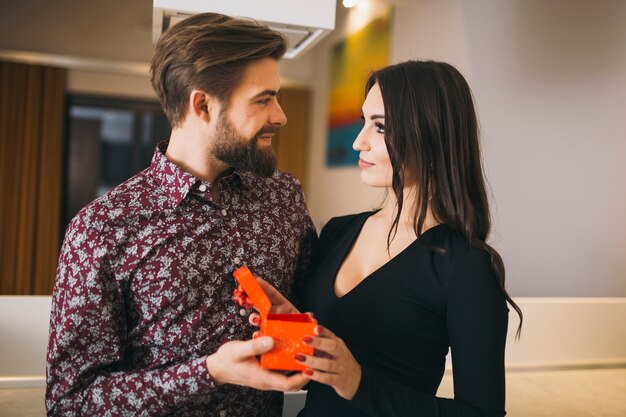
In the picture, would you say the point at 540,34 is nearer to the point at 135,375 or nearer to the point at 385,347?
the point at 385,347

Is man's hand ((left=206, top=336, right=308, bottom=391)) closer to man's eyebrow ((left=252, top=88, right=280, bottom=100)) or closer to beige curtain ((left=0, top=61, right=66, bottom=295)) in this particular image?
man's eyebrow ((left=252, top=88, right=280, bottom=100))

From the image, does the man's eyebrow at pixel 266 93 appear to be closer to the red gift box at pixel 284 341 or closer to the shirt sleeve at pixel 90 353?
the shirt sleeve at pixel 90 353

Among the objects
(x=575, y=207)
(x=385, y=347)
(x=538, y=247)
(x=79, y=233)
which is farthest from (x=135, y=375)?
(x=538, y=247)

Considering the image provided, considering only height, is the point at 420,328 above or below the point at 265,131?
below

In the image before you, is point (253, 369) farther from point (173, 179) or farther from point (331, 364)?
point (173, 179)

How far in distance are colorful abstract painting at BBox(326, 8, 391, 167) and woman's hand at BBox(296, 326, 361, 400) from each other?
3.69 meters

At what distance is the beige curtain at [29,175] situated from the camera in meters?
5.66

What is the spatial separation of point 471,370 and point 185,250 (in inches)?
23.9

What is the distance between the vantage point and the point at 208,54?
4.18ft

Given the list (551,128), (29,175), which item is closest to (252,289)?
(551,128)

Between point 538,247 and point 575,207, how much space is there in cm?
37

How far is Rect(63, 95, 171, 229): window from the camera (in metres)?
6.10

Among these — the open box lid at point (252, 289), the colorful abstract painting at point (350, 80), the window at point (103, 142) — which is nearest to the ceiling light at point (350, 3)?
the colorful abstract painting at point (350, 80)

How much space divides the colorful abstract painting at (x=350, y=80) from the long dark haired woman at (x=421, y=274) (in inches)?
130
